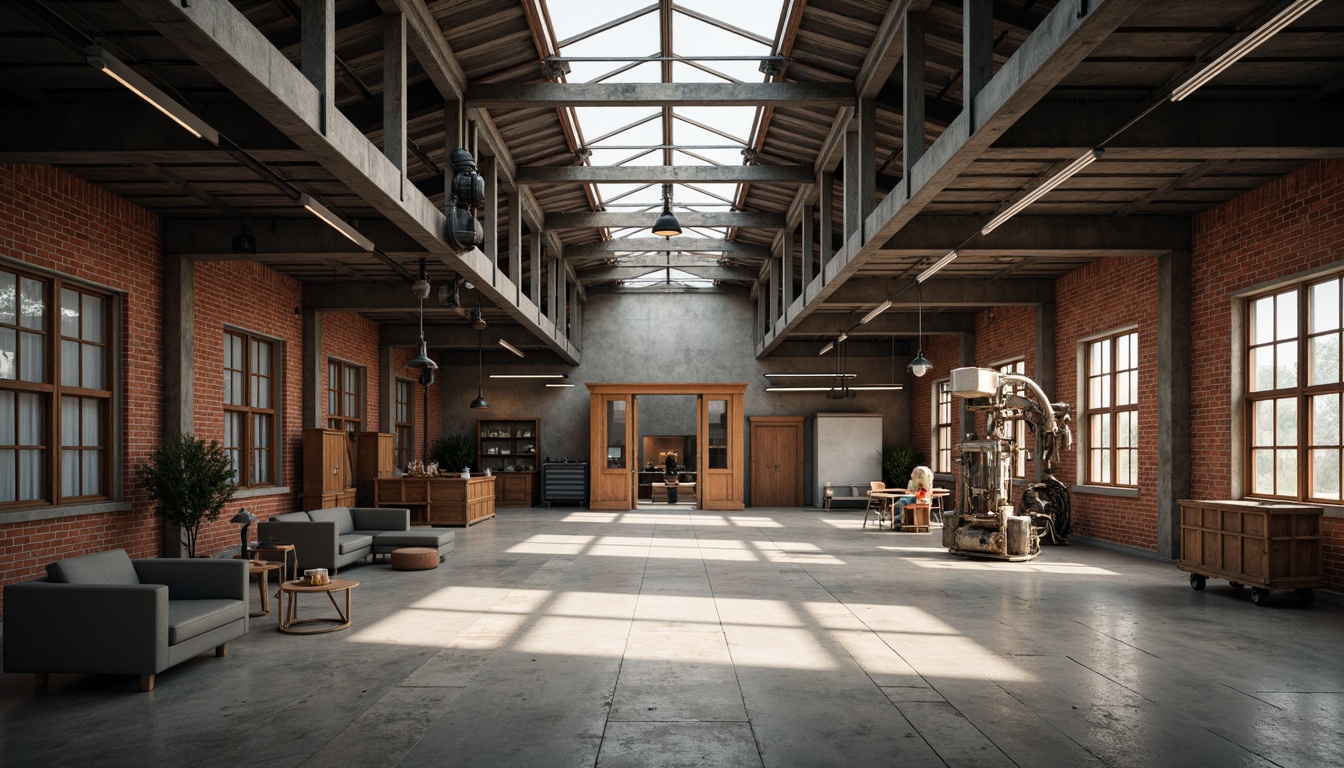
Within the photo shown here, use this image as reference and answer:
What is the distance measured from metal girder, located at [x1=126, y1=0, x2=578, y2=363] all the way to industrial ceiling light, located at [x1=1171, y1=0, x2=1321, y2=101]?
5.29 meters

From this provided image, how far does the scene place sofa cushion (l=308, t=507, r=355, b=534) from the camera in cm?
1057

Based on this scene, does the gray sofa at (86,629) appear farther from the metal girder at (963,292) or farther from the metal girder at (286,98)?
the metal girder at (963,292)

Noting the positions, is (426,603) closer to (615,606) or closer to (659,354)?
(615,606)

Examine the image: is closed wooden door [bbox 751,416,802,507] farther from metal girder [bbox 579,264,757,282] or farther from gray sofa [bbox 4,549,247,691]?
gray sofa [bbox 4,549,247,691]

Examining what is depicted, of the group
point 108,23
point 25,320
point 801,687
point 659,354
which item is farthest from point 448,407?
point 801,687

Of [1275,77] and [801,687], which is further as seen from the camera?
[1275,77]

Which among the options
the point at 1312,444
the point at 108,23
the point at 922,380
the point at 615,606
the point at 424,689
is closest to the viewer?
the point at 424,689

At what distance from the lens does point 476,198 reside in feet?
27.3

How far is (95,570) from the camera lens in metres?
5.93

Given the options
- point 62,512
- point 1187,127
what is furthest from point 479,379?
point 1187,127

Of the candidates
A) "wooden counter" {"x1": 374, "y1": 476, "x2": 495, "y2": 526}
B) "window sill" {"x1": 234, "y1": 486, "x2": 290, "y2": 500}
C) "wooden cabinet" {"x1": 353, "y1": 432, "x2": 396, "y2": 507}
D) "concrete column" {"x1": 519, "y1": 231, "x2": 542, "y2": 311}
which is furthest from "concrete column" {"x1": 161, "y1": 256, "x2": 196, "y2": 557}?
"wooden counter" {"x1": 374, "y1": 476, "x2": 495, "y2": 526}

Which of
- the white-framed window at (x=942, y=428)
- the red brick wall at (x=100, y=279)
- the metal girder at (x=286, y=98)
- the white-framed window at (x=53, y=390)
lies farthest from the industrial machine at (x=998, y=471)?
the white-framed window at (x=53, y=390)

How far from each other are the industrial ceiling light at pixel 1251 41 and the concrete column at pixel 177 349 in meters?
9.92

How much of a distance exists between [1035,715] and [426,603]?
17.8 ft
